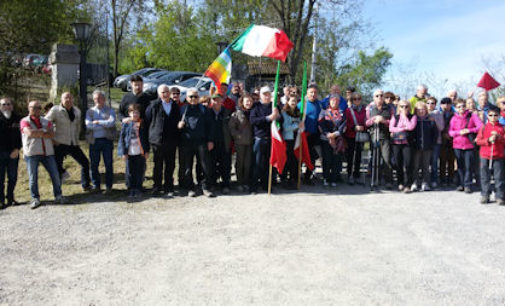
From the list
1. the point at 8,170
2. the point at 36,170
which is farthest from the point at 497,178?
the point at 8,170

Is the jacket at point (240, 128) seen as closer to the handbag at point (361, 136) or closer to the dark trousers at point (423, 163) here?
the handbag at point (361, 136)

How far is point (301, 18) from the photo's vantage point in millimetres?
14047

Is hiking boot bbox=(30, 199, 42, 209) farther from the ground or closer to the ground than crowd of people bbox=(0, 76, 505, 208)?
closer to the ground

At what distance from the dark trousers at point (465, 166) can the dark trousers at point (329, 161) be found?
2.37 meters

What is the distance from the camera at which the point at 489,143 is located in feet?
23.7

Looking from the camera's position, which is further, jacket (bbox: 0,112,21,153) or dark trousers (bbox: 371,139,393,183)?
dark trousers (bbox: 371,139,393,183)

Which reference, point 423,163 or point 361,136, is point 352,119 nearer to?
point 361,136

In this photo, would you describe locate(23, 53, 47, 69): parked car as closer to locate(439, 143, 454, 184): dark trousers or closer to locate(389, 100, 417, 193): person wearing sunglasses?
locate(389, 100, 417, 193): person wearing sunglasses

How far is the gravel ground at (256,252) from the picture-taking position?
Result: 12.7 feet

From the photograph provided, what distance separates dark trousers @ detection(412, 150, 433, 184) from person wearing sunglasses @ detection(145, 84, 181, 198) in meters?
4.78

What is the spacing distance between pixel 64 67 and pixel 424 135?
10123 millimetres

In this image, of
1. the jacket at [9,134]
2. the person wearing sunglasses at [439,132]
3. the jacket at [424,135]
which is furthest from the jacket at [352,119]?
the jacket at [9,134]

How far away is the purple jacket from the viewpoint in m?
7.92

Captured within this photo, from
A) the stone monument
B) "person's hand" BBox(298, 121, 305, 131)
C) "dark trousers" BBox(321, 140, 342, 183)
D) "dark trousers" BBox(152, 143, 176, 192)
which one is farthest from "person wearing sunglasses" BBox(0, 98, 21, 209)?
"dark trousers" BBox(321, 140, 342, 183)
